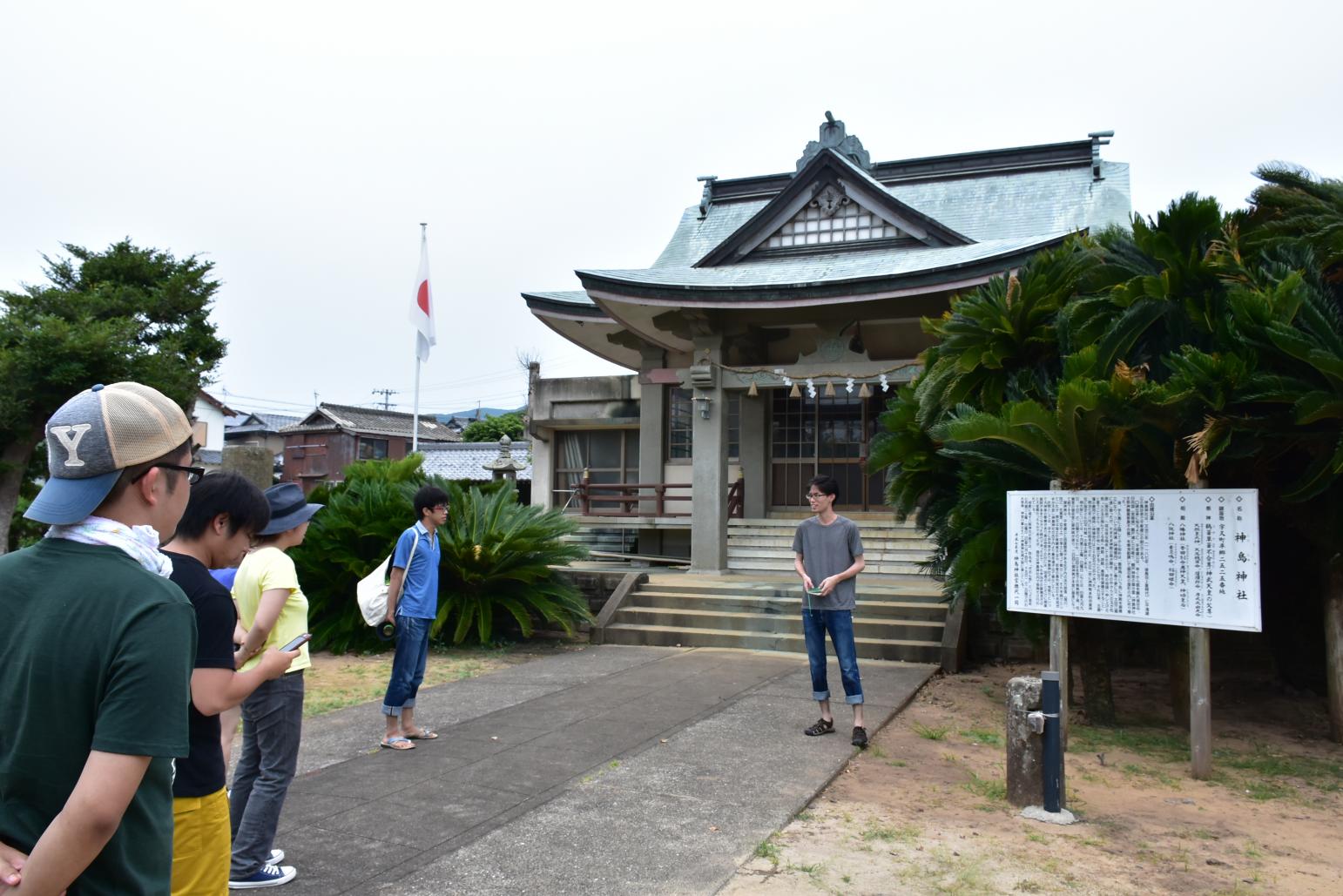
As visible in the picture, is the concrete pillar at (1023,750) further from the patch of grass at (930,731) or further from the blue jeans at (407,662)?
the blue jeans at (407,662)

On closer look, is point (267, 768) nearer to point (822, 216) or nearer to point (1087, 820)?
point (1087, 820)

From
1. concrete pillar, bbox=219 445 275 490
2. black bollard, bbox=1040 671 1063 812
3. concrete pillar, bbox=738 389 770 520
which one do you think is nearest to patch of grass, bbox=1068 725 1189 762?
black bollard, bbox=1040 671 1063 812

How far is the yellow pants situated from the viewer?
8.48 feet

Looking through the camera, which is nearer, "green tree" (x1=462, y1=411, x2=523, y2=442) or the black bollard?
the black bollard

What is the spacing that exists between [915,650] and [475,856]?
6843 millimetres

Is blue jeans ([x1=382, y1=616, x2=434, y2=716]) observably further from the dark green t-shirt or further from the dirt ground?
the dark green t-shirt

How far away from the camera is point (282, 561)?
405 cm

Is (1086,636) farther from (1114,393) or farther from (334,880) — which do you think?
(334,880)

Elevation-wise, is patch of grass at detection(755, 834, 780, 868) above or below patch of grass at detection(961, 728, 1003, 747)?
above

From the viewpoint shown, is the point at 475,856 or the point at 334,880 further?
the point at 475,856

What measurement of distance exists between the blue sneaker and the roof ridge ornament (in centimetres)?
1574

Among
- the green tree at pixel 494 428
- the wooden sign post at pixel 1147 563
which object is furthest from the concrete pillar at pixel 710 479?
the green tree at pixel 494 428

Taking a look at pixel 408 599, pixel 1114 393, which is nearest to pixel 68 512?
pixel 408 599

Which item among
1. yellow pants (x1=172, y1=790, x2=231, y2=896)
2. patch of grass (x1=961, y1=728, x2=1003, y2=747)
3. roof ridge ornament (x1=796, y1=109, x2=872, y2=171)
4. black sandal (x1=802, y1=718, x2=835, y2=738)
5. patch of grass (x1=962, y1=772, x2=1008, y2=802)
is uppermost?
roof ridge ornament (x1=796, y1=109, x2=872, y2=171)
